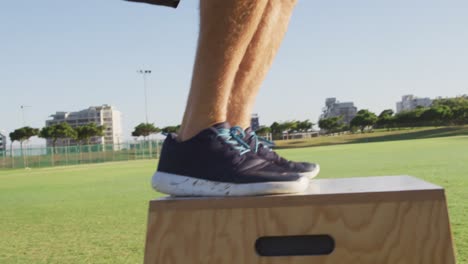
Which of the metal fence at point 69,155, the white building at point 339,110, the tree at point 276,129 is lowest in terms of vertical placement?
the metal fence at point 69,155

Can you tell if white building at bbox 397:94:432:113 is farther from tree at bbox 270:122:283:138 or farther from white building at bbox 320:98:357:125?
tree at bbox 270:122:283:138

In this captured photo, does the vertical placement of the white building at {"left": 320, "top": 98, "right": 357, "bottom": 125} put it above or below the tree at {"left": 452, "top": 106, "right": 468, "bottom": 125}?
above

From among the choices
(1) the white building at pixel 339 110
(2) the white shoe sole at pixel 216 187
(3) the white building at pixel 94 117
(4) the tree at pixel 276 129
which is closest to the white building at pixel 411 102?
(1) the white building at pixel 339 110

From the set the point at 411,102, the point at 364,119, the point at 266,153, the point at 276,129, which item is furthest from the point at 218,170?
the point at 411,102

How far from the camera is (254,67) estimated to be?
1.54 m

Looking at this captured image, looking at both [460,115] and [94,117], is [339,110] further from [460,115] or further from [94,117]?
[460,115]

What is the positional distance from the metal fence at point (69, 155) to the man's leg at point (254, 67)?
120ft

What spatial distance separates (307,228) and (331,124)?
93.6 metres

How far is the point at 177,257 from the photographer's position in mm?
1130

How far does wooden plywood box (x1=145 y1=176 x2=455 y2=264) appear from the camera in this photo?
3.52ft

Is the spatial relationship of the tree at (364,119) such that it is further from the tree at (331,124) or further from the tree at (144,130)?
the tree at (144,130)

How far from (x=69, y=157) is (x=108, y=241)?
37203 millimetres

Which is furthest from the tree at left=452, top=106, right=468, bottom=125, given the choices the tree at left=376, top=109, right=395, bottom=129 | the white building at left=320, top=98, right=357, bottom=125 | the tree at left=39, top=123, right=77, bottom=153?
the white building at left=320, top=98, right=357, bottom=125

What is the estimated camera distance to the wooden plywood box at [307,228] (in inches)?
42.2
